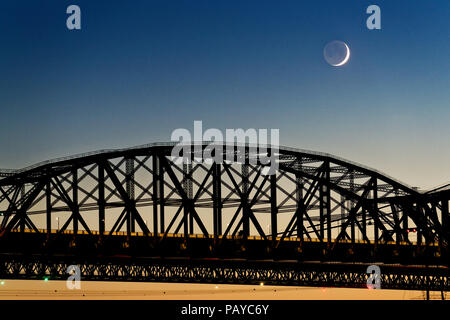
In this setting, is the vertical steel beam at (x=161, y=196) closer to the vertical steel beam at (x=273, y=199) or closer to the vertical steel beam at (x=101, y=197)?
the vertical steel beam at (x=101, y=197)

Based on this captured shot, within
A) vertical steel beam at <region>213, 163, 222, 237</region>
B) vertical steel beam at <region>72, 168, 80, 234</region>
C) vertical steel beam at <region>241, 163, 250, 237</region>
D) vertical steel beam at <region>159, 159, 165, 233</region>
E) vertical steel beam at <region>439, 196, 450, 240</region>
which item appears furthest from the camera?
vertical steel beam at <region>213, 163, 222, 237</region>

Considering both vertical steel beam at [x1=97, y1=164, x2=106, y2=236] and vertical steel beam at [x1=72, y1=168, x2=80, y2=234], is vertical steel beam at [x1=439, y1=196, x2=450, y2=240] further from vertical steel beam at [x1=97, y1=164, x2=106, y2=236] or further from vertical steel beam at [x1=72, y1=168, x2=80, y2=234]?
vertical steel beam at [x1=72, y1=168, x2=80, y2=234]

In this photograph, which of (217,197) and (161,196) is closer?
(161,196)

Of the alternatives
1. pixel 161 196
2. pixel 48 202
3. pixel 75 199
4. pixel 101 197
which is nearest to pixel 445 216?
pixel 161 196

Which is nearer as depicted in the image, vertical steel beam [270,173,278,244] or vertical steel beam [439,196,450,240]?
vertical steel beam [439,196,450,240]

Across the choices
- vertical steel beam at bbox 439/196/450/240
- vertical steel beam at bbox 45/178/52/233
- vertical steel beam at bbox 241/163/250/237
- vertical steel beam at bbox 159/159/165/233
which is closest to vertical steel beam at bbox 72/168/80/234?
vertical steel beam at bbox 45/178/52/233

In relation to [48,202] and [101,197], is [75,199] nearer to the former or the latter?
[101,197]

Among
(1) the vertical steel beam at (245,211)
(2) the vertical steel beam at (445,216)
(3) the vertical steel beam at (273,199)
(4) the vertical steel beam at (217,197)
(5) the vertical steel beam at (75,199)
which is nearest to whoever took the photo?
(2) the vertical steel beam at (445,216)

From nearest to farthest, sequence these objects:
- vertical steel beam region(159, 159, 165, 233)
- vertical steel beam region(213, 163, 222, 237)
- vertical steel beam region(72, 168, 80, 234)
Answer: vertical steel beam region(72, 168, 80, 234) < vertical steel beam region(159, 159, 165, 233) < vertical steel beam region(213, 163, 222, 237)

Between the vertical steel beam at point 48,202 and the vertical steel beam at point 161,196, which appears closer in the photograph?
the vertical steel beam at point 48,202

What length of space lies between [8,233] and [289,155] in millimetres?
37565

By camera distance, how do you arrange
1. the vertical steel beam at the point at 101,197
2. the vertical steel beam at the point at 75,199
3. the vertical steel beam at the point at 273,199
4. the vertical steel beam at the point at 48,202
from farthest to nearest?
the vertical steel beam at the point at 273,199 < the vertical steel beam at the point at 48,202 < the vertical steel beam at the point at 101,197 < the vertical steel beam at the point at 75,199

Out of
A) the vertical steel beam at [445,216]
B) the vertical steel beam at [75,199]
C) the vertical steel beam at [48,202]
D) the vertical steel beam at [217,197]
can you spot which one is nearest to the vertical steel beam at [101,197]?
the vertical steel beam at [75,199]

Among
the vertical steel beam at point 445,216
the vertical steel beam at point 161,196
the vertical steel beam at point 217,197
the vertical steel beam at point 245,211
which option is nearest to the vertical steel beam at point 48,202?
the vertical steel beam at point 161,196
